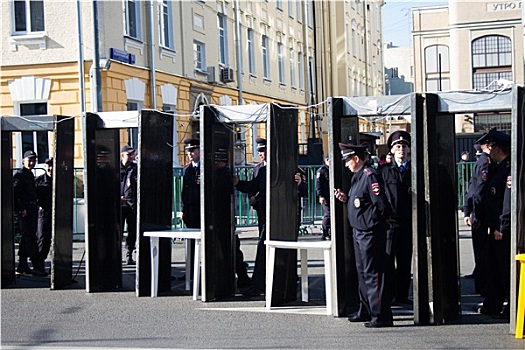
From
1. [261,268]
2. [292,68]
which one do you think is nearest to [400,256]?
[261,268]

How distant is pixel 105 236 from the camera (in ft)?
36.1

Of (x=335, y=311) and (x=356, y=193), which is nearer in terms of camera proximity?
(x=356, y=193)

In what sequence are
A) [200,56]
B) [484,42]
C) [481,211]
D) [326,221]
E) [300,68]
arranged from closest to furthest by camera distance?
[481,211] < [326,221] < [200,56] < [300,68] < [484,42]

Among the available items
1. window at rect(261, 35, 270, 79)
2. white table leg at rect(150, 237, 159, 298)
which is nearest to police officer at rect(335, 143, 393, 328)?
white table leg at rect(150, 237, 159, 298)

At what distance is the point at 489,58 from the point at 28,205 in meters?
43.0

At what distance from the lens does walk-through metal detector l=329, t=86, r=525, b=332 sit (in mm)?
7996

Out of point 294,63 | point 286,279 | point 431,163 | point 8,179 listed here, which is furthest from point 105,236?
point 294,63

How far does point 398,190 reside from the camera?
906 centimetres

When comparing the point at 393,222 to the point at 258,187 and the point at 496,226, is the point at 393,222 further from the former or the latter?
the point at 258,187

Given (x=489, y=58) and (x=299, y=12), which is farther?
(x=489, y=58)

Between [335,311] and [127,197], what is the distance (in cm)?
512

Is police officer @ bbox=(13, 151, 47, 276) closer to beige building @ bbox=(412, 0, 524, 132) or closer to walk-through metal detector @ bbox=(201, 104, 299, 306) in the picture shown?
walk-through metal detector @ bbox=(201, 104, 299, 306)

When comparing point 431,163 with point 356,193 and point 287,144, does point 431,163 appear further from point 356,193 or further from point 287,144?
point 287,144

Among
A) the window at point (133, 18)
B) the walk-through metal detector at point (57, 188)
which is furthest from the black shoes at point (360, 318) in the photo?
the window at point (133, 18)
